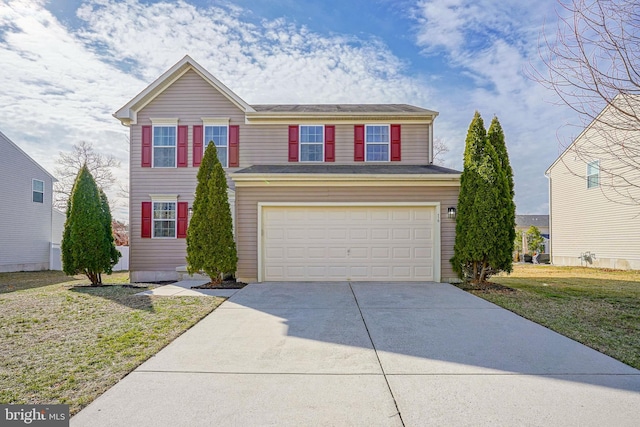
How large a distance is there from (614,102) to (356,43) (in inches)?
324

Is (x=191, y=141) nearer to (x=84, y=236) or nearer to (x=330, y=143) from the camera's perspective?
(x=84, y=236)

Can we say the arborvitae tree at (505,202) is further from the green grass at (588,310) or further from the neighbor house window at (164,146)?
the neighbor house window at (164,146)

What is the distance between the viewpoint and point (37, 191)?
18.6m

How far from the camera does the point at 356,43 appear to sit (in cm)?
1134

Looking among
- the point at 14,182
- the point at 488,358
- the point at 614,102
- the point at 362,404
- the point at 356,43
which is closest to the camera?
the point at 362,404

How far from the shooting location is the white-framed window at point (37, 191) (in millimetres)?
18314

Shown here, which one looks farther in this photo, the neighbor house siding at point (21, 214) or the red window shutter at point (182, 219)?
the neighbor house siding at point (21, 214)

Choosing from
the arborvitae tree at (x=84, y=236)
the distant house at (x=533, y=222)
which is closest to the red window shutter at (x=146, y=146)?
the arborvitae tree at (x=84, y=236)

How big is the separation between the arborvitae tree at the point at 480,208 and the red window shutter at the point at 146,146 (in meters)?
10.4

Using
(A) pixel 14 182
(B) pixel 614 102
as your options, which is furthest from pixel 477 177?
(A) pixel 14 182

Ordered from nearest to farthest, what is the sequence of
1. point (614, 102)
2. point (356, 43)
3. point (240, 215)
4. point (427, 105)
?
point (614, 102), point (240, 215), point (356, 43), point (427, 105)

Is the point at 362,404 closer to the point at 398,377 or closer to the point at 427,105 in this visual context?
the point at 398,377

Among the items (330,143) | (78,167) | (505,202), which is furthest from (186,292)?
(78,167)

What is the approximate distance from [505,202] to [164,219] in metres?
10.8
